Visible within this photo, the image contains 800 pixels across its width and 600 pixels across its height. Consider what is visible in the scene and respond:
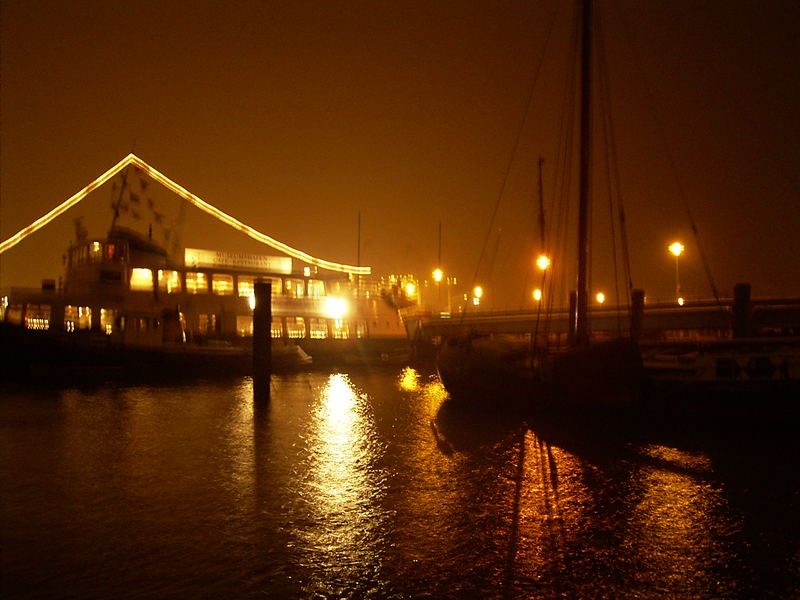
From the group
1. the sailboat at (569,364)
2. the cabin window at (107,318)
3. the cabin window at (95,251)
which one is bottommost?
the sailboat at (569,364)

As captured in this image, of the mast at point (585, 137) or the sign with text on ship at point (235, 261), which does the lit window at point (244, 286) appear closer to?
the sign with text on ship at point (235, 261)

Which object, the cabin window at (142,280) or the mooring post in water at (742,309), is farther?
the cabin window at (142,280)

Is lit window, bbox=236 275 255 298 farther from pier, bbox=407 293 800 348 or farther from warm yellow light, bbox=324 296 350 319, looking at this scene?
pier, bbox=407 293 800 348

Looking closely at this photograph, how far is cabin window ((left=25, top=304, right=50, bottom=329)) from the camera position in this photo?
112ft

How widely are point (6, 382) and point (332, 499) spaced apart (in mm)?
25187

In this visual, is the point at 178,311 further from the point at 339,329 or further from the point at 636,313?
the point at 636,313

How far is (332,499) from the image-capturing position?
1137 centimetres

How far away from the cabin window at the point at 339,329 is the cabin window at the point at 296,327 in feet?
8.35

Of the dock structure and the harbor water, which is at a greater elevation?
the dock structure

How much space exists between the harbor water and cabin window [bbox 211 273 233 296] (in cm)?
2262

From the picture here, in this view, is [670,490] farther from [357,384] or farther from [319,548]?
[357,384]

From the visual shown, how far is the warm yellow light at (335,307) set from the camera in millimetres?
47062

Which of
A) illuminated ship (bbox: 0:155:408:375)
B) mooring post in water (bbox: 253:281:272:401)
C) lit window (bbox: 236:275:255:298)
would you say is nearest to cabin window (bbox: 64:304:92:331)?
illuminated ship (bbox: 0:155:408:375)

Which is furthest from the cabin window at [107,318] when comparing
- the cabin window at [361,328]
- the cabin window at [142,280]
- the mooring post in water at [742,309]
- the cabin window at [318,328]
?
the mooring post in water at [742,309]
